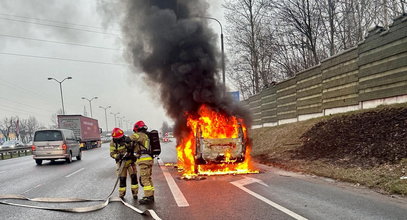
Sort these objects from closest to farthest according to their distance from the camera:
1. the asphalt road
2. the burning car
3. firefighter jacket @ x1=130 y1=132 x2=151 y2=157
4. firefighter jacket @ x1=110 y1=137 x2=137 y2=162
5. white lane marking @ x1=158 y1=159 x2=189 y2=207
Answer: the asphalt road < white lane marking @ x1=158 y1=159 x2=189 y2=207 < firefighter jacket @ x1=130 y1=132 x2=151 y2=157 < firefighter jacket @ x1=110 y1=137 x2=137 y2=162 < the burning car

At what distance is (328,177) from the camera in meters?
9.81

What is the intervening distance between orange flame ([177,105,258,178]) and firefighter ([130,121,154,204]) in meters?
3.85

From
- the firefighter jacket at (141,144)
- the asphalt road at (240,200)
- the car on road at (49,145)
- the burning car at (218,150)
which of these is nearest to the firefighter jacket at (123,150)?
the firefighter jacket at (141,144)

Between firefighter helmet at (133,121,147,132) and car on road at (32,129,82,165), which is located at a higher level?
firefighter helmet at (133,121,147,132)

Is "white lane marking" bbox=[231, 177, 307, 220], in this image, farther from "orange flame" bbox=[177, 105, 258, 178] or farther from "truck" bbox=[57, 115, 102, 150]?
"truck" bbox=[57, 115, 102, 150]

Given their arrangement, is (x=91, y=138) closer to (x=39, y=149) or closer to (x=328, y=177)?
(x=39, y=149)

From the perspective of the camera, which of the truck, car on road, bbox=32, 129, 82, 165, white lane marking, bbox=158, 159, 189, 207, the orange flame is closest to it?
white lane marking, bbox=158, 159, 189, 207

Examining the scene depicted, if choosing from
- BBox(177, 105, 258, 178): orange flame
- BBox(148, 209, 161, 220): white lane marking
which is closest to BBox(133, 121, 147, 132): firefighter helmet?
BBox(148, 209, 161, 220): white lane marking

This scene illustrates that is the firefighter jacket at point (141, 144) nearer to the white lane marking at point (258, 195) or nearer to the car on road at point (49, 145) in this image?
the white lane marking at point (258, 195)

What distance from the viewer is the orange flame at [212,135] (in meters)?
11.6

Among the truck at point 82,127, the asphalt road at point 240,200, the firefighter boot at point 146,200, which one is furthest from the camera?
the truck at point 82,127

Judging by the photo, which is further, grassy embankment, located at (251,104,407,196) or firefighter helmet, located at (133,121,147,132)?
grassy embankment, located at (251,104,407,196)

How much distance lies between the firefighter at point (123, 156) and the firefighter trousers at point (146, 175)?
35cm

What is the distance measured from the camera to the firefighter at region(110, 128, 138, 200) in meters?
7.69
